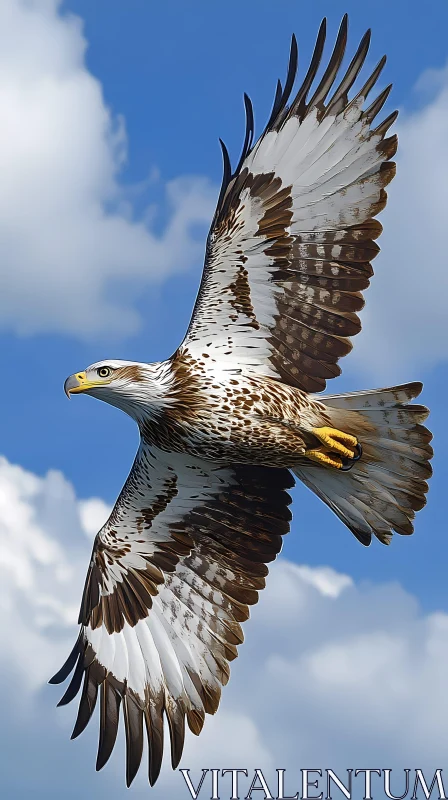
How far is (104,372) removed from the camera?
1098 cm

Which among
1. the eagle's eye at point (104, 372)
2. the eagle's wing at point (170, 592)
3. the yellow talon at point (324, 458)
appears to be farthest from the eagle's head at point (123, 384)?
the yellow talon at point (324, 458)

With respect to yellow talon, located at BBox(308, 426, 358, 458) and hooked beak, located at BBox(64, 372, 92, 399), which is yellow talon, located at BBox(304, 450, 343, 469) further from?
hooked beak, located at BBox(64, 372, 92, 399)

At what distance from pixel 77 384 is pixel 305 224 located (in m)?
2.29

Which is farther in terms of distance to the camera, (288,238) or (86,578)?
(86,578)

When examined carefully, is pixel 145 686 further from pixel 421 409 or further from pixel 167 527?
pixel 421 409

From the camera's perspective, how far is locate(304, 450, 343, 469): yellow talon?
10945mm

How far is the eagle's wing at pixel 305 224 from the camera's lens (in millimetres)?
10664

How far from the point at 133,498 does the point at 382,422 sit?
240 cm

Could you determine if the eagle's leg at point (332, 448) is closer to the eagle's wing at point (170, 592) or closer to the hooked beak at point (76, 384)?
the eagle's wing at point (170, 592)

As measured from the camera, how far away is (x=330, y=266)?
10.7 m

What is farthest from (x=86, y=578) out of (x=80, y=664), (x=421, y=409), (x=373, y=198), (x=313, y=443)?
(x=373, y=198)

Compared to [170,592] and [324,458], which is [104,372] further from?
[170,592]

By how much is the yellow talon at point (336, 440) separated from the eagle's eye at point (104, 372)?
174cm

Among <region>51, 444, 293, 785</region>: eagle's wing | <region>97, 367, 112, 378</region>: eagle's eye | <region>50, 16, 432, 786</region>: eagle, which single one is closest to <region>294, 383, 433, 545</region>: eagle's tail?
<region>50, 16, 432, 786</region>: eagle
